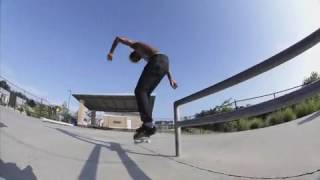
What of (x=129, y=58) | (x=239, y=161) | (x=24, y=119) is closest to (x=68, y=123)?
(x=24, y=119)

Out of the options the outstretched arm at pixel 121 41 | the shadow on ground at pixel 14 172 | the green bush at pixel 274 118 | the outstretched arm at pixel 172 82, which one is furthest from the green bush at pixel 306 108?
the shadow on ground at pixel 14 172

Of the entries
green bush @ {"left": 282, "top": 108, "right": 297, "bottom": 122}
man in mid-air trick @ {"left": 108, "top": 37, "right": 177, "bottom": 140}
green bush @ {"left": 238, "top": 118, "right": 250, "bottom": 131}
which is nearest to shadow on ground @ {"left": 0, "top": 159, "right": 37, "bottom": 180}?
man in mid-air trick @ {"left": 108, "top": 37, "right": 177, "bottom": 140}

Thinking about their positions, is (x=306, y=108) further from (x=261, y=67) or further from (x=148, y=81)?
(x=148, y=81)

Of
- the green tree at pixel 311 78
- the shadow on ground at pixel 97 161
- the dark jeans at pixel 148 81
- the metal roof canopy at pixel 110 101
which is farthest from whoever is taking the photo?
the metal roof canopy at pixel 110 101

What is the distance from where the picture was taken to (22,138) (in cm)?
279

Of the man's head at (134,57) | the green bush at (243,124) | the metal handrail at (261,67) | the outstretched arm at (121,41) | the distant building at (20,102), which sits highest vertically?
the outstretched arm at (121,41)

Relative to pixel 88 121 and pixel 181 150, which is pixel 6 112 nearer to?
pixel 88 121

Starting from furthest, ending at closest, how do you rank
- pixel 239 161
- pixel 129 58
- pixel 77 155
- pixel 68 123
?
pixel 68 123 → pixel 129 58 → pixel 77 155 → pixel 239 161

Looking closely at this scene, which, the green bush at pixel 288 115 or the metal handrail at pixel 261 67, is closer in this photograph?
the metal handrail at pixel 261 67

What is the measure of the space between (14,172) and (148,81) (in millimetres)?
1322

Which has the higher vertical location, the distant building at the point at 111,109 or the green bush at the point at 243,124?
the distant building at the point at 111,109

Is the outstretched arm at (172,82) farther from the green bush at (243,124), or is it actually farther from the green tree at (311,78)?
the green tree at (311,78)

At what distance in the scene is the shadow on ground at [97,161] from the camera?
7.55ft

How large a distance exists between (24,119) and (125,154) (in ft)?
4.59
